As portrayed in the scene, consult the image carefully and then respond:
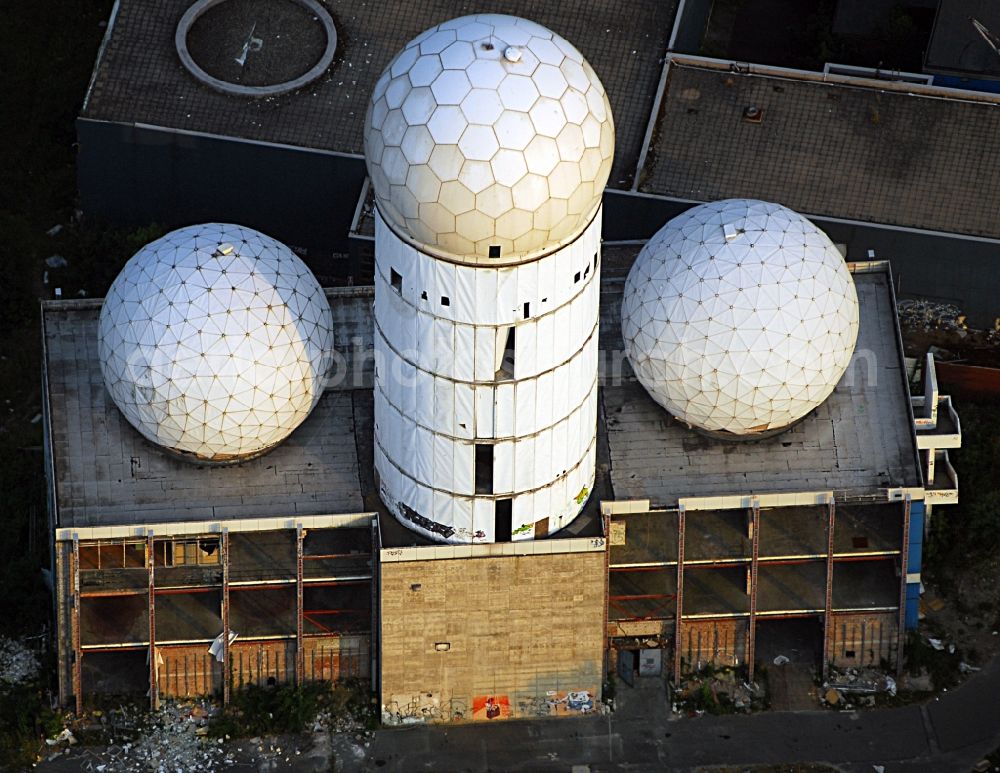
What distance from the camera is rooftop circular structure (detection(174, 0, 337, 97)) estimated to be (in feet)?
269

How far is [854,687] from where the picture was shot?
71438 millimetres

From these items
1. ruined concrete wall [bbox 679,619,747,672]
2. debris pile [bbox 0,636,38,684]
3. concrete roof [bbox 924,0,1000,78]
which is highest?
concrete roof [bbox 924,0,1000,78]

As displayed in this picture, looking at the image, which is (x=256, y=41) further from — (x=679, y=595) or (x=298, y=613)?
(x=679, y=595)

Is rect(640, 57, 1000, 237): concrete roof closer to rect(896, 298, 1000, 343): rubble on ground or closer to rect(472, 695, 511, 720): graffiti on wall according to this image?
rect(896, 298, 1000, 343): rubble on ground

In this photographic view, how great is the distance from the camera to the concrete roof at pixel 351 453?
69.8 m

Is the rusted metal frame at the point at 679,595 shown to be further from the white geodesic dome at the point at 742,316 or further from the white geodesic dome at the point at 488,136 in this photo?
the white geodesic dome at the point at 488,136

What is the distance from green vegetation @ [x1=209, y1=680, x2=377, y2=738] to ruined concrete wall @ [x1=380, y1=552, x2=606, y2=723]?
1.26m

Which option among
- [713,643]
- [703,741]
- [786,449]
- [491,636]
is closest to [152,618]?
[491,636]

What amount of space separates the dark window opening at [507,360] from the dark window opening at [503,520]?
4.83 metres

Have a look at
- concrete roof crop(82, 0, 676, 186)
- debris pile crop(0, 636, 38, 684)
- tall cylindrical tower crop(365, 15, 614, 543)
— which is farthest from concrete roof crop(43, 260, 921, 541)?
concrete roof crop(82, 0, 676, 186)

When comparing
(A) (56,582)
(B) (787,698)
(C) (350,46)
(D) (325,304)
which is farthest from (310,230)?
(B) (787,698)

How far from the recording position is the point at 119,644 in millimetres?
69938

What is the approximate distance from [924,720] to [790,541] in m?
6.41

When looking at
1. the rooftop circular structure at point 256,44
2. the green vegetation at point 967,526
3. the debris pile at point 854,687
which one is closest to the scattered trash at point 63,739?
the debris pile at point 854,687
